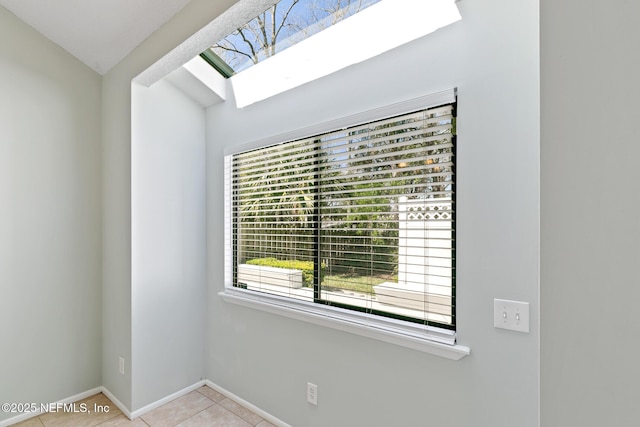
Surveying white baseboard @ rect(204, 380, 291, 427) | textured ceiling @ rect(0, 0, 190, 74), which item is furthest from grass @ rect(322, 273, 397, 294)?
textured ceiling @ rect(0, 0, 190, 74)

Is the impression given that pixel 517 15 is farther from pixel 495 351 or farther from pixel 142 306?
pixel 142 306

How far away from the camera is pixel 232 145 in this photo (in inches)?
96.5

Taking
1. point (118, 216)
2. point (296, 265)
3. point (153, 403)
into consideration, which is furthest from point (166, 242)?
point (153, 403)

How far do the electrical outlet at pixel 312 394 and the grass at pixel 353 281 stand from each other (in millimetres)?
583

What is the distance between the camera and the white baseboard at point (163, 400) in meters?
2.18

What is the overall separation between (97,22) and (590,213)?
2714 millimetres

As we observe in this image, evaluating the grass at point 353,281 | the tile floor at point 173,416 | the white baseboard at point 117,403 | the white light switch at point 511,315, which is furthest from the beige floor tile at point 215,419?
the white light switch at point 511,315

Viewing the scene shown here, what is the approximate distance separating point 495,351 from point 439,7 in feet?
5.02

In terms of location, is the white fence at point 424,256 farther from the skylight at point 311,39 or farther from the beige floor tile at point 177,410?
the beige floor tile at point 177,410

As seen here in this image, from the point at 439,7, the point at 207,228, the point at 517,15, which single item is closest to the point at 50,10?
the point at 207,228

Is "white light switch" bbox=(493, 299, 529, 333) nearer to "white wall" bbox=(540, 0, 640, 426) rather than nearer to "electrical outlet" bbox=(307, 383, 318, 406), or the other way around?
"white wall" bbox=(540, 0, 640, 426)

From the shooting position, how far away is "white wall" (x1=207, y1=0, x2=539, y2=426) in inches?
49.2

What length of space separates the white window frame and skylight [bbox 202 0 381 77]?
570mm

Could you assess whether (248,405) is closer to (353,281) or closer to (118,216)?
(353,281)
